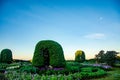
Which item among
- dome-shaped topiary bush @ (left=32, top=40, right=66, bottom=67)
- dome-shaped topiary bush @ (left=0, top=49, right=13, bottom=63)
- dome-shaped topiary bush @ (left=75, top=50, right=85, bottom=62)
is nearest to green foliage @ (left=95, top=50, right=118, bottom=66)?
dome-shaped topiary bush @ (left=75, top=50, right=85, bottom=62)

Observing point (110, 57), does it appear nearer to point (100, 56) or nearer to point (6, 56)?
point (100, 56)

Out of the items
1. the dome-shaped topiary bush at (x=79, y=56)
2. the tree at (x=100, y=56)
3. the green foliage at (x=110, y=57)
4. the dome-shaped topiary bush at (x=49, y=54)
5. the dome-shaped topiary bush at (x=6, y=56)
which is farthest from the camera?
the dome-shaped topiary bush at (x=79, y=56)

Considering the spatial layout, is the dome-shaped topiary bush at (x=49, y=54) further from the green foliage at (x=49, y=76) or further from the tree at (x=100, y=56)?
the tree at (x=100, y=56)

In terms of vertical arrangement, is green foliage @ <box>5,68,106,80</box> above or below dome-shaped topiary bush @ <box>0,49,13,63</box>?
below

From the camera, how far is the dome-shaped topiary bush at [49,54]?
40.0 ft

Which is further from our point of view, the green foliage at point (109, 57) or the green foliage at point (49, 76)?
the green foliage at point (109, 57)

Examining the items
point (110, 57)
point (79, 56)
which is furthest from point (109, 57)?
point (79, 56)

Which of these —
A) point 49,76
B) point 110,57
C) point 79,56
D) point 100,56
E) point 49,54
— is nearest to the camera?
point 49,76

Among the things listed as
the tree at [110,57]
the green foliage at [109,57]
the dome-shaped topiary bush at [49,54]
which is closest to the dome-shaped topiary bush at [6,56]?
the green foliage at [109,57]

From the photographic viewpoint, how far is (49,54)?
12.5 m

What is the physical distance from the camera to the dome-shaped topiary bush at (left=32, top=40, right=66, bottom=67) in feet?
40.0

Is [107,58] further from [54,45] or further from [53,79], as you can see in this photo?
[53,79]

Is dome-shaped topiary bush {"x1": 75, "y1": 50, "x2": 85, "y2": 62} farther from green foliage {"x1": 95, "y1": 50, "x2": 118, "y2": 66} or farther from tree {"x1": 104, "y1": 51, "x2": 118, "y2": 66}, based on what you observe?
tree {"x1": 104, "y1": 51, "x2": 118, "y2": 66}

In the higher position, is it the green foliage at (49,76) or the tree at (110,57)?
the tree at (110,57)
